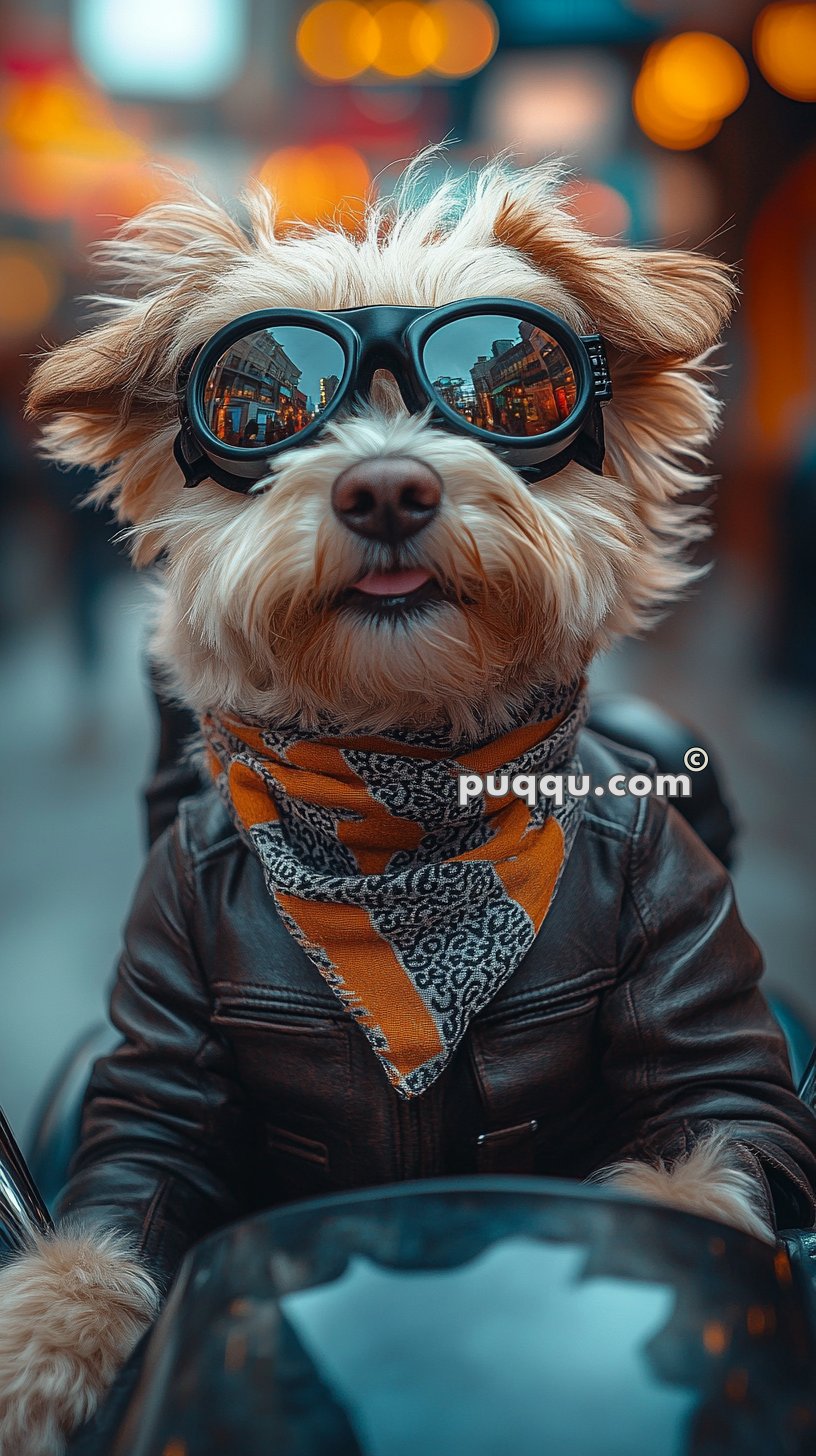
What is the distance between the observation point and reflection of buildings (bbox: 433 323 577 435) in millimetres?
769

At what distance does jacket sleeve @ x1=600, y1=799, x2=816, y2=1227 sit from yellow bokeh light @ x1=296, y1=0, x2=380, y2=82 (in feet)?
A: 12.6

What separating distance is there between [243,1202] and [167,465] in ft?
2.09

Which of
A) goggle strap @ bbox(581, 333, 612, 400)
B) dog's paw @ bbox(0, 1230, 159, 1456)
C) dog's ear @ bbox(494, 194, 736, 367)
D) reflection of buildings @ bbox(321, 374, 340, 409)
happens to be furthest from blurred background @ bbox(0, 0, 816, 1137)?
dog's paw @ bbox(0, 1230, 159, 1456)

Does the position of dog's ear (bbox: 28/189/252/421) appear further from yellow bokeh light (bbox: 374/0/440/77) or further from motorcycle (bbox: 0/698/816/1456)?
yellow bokeh light (bbox: 374/0/440/77)

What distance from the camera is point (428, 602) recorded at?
0.79 meters

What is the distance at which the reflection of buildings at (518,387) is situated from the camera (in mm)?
769

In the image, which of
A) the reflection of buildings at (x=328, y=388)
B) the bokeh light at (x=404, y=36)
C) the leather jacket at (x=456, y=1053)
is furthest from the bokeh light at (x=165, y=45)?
the leather jacket at (x=456, y=1053)

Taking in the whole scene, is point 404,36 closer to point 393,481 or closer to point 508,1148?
point 393,481

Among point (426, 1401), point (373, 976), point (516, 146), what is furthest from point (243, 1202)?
point (516, 146)

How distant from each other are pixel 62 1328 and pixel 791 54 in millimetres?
1369

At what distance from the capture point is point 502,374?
77 cm

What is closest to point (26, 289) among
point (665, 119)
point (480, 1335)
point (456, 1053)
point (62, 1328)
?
point (665, 119)

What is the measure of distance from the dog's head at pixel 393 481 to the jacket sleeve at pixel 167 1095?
20cm

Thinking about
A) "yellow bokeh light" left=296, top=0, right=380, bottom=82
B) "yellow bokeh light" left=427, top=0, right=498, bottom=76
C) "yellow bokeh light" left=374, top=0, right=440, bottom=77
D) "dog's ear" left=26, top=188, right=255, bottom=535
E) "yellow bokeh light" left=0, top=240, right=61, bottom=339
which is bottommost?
"dog's ear" left=26, top=188, right=255, bottom=535
